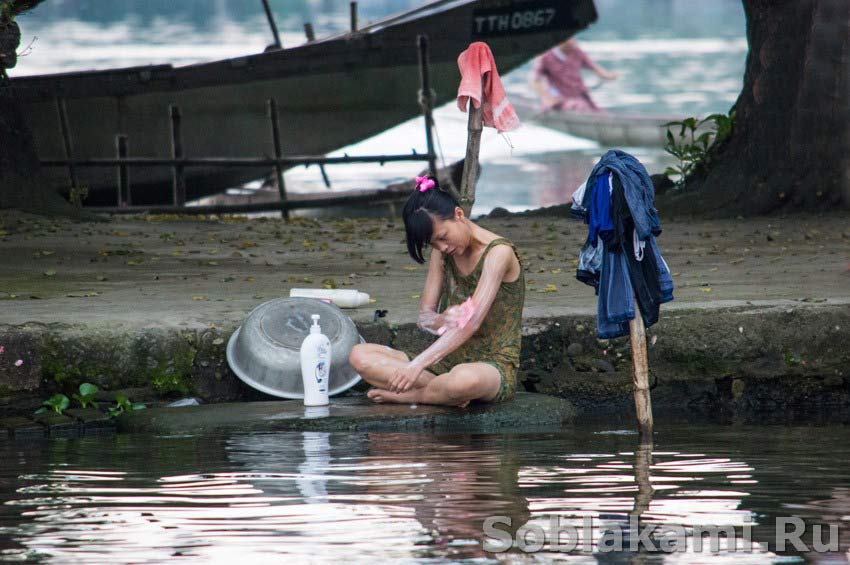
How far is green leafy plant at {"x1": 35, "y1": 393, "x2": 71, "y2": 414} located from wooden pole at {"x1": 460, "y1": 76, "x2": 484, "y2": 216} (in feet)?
7.78

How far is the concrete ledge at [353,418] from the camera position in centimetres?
650

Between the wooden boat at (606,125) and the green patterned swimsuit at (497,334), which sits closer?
the green patterned swimsuit at (497,334)

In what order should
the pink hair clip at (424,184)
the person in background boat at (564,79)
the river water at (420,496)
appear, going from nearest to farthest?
the river water at (420,496) → the pink hair clip at (424,184) → the person in background boat at (564,79)

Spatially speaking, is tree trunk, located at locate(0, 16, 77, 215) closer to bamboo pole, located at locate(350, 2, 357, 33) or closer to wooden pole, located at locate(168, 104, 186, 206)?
wooden pole, located at locate(168, 104, 186, 206)

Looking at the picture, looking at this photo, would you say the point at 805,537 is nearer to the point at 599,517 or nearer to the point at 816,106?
the point at 599,517

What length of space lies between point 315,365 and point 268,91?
14634 millimetres

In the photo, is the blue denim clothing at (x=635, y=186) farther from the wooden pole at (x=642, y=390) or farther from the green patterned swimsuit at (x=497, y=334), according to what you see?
the green patterned swimsuit at (x=497, y=334)

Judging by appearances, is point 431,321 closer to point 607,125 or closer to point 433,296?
point 433,296

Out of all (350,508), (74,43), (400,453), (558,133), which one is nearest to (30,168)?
(400,453)

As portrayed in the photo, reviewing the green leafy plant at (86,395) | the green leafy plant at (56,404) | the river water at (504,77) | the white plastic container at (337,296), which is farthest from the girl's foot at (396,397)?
the river water at (504,77)

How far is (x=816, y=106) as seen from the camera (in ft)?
42.8

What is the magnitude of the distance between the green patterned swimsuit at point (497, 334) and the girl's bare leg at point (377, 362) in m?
0.19

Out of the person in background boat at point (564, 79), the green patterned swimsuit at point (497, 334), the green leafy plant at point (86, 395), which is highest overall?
the person in background boat at point (564, 79)

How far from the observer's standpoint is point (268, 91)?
2084cm
